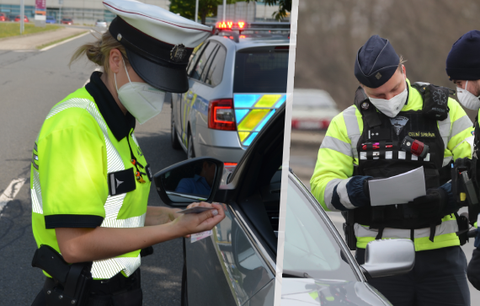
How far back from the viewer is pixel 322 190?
1.32 meters

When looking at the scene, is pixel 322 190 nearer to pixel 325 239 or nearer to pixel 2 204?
pixel 325 239

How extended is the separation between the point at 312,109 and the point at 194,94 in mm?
4530

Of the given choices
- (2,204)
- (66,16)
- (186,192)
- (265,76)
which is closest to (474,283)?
(186,192)

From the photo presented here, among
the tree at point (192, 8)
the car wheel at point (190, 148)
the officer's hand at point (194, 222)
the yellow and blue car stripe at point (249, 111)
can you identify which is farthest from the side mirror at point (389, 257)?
the tree at point (192, 8)

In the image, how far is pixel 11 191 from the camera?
5379mm

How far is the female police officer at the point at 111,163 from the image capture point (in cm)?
133

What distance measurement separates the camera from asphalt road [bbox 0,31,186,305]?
3484 millimetres

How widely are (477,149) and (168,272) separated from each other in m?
3.01

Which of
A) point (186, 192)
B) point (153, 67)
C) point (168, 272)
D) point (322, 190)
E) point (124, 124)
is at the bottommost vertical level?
point (168, 272)

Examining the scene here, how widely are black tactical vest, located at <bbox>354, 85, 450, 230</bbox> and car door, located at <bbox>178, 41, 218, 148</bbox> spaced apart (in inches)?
151

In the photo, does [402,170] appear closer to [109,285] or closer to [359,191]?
[359,191]

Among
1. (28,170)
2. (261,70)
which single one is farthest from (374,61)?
(28,170)

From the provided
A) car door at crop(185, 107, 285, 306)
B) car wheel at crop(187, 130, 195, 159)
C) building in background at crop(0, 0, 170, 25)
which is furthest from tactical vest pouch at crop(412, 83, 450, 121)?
building in background at crop(0, 0, 170, 25)

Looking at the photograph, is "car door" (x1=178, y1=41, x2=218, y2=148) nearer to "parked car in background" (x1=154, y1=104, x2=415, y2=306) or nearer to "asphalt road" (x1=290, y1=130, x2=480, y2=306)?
"parked car in background" (x1=154, y1=104, x2=415, y2=306)
